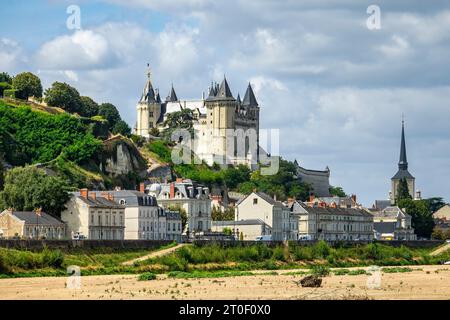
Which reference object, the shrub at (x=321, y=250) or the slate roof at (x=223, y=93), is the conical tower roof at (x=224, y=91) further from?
the shrub at (x=321, y=250)

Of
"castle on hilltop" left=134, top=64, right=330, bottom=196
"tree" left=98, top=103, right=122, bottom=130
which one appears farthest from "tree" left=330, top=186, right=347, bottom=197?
"tree" left=98, top=103, right=122, bottom=130

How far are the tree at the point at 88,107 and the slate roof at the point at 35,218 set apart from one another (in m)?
48.7

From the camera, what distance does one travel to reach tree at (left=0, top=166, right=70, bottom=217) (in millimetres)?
85375

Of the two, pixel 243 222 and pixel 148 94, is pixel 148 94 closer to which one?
pixel 148 94

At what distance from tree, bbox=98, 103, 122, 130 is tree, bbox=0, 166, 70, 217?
49.2 meters

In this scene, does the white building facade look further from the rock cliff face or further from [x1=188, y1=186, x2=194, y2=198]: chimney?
the rock cliff face

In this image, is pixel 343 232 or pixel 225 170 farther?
pixel 225 170

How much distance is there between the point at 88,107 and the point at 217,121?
103 feet

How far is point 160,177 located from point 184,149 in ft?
78.7

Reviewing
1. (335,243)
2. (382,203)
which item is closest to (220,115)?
(382,203)

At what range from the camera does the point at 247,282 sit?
201 ft

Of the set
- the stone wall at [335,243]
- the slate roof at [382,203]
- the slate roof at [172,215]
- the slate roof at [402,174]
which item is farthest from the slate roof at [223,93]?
the slate roof at [172,215]

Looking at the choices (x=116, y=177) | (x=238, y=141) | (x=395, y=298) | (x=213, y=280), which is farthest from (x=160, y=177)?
(x=395, y=298)
